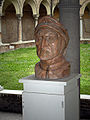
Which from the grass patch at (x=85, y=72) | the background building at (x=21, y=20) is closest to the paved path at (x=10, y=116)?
→ the grass patch at (x=85, y=72)

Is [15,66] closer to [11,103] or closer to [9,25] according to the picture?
[11,103]

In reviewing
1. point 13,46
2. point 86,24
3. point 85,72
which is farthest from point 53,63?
point 86,24

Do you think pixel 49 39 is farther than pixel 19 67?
No

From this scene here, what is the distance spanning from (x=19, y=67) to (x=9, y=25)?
8533 millimetres

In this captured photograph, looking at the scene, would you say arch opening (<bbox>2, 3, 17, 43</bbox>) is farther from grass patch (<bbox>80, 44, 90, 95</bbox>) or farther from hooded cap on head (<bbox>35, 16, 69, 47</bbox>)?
hooded cap on head (<bbox>35, 16, 69, 47</bbox>)

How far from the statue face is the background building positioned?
11.4 meters

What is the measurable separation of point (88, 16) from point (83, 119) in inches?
720

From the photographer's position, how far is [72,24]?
511 cm

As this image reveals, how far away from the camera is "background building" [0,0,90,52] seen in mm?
17375

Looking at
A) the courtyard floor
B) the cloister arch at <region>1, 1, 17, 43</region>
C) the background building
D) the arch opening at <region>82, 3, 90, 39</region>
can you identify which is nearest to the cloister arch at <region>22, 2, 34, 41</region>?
the background building

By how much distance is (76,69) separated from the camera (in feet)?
17.0

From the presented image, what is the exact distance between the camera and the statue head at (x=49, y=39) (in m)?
4.09

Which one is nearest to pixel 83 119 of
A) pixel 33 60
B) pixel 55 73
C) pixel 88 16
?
pixel 55 73

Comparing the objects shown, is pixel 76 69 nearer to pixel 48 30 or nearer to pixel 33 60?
pixel 48 30
